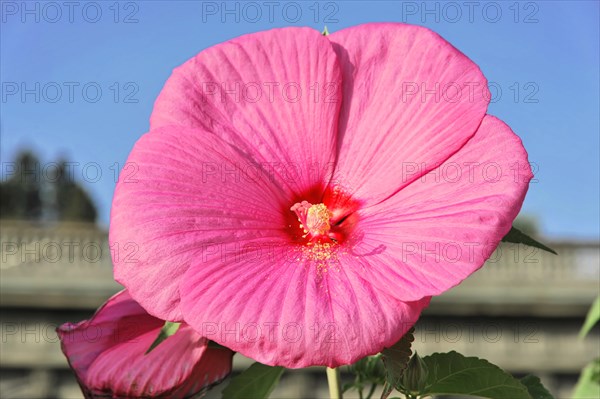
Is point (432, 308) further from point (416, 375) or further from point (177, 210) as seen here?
point (177, 210)

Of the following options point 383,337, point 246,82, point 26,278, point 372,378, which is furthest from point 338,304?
point 26,278

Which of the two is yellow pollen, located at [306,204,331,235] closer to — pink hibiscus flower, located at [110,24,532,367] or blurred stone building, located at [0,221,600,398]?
pink hibiscus flower, located at [110,24,532,367]

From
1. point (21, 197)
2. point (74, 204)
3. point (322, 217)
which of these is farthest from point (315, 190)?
point (74, 204)

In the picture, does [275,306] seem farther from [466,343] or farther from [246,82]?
[466,343]

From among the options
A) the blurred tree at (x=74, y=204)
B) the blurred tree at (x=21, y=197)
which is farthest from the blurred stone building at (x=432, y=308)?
the blurred tree at (x=74, y=204)

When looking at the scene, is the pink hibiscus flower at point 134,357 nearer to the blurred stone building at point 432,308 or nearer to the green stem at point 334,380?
the green stem at point 334,380

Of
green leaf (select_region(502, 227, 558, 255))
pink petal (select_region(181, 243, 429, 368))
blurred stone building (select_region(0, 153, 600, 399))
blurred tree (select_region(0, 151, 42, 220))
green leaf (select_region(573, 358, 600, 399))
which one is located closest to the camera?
pink petal (select_region(181, 243, 429, 368))

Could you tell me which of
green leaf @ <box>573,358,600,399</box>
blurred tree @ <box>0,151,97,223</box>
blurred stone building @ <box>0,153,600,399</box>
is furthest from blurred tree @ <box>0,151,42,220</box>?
green leaf @ <box>573,358,600,399</box>
